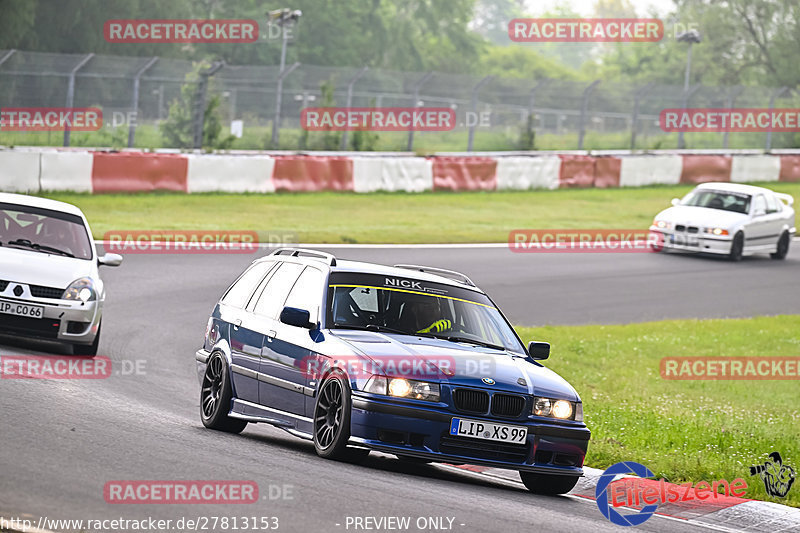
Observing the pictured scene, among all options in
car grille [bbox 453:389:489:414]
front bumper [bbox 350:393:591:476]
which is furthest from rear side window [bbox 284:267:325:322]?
car grille [bbox 453:389:489:414]

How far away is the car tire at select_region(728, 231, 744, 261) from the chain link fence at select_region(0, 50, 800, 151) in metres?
12.0

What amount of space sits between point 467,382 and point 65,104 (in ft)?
79.5

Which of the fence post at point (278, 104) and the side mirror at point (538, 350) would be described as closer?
the side mirror at point (538, 350)

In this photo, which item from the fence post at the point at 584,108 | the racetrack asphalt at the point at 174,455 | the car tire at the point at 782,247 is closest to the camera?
the racetrack asphalt at the point at 174,455

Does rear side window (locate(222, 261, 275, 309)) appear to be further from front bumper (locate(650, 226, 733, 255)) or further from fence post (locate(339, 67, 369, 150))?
fence post (locate(339, 67, 369, 150))

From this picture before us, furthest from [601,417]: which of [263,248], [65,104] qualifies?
[65,104]

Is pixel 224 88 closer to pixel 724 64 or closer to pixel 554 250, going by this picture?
pixel 554 250

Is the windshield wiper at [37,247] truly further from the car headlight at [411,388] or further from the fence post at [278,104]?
the fence post at [278,104]

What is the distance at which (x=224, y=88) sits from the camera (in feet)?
114

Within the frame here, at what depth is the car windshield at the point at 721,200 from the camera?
2683 centimetres

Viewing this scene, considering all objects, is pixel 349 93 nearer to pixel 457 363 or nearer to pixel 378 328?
pixel 378 328

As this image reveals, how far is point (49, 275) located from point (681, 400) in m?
6.68

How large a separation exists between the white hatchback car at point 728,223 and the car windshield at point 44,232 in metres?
15.2

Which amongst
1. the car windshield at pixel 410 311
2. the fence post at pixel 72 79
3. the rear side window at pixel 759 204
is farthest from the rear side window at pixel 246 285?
the fence post at pixel 72 79
